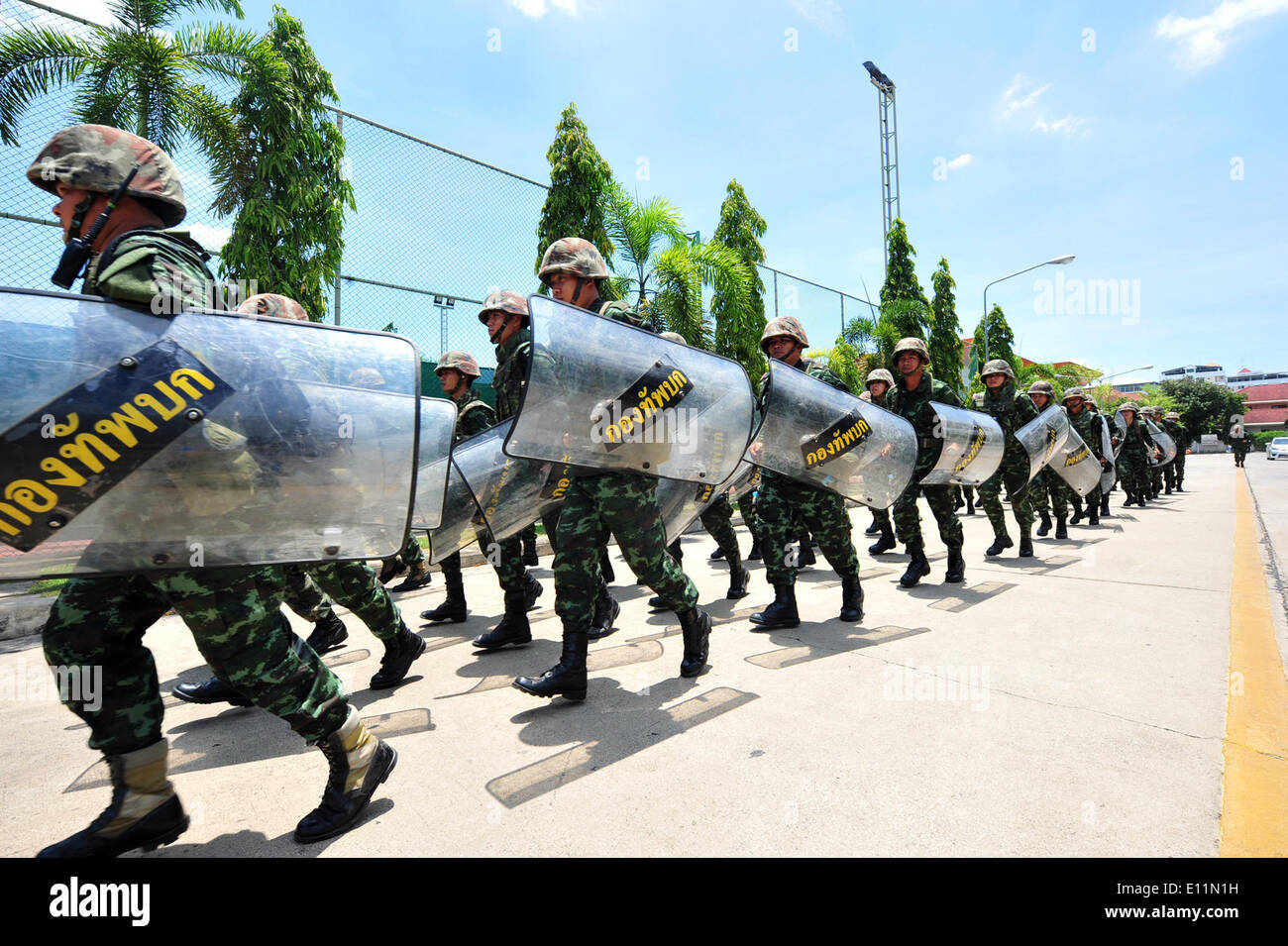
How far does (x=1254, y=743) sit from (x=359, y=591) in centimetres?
341

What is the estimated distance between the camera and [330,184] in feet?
20.9

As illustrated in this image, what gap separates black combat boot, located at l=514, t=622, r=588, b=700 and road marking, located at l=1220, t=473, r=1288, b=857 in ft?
6.68

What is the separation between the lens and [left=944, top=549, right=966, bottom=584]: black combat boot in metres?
5.08

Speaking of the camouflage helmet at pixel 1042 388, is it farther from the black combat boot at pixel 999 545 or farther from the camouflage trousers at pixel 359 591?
the camouflage trousers at pixel 359 591

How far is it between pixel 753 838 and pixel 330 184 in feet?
22.7

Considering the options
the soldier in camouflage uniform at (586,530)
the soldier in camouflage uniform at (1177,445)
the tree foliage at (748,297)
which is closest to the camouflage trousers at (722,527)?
the soldier in camouflage uniform at (586,530)

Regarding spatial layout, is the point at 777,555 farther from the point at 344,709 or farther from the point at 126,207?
the point at 126,207

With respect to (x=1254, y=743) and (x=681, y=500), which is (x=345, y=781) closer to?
(x=681, y=500)

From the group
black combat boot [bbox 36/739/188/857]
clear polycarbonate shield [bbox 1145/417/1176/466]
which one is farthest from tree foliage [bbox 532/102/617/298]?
clear polycarbonate shield [bbox 1145/417/1176/466]

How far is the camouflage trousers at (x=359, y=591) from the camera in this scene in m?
2.86

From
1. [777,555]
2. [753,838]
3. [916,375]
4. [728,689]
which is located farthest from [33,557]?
[916,375]

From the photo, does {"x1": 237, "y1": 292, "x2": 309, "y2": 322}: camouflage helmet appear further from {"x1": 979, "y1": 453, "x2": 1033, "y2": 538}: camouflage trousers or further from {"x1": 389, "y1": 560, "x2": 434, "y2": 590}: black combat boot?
{"x1": 979, "y1": 453, "x2": 1033, "y2": 538}: camouflage trousers

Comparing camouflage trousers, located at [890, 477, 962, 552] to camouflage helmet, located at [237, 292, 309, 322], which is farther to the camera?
camouflage trousers, located at [890, 477, 962, 552]

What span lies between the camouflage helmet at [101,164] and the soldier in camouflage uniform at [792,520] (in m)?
2.81
